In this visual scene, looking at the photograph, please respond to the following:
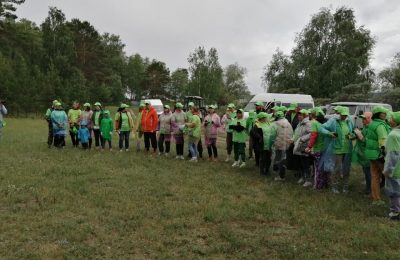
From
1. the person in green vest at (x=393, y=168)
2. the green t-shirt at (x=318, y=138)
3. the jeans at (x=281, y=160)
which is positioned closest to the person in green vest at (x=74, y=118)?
the jeans at (x=281, y=160)

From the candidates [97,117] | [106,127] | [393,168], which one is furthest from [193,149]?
[393,168]

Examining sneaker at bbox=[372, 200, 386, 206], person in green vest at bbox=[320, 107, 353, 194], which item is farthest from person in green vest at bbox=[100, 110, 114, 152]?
sneaker at bbox=[372, 200, 386, 206]

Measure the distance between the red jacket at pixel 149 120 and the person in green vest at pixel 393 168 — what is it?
8.64 meters

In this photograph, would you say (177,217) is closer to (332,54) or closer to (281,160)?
(281,160)

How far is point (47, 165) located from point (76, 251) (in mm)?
6419

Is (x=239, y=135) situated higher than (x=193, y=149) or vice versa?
(x=239, y=135)

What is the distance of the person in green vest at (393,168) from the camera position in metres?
7.02

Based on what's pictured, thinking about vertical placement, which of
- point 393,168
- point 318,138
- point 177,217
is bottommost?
point 177,217

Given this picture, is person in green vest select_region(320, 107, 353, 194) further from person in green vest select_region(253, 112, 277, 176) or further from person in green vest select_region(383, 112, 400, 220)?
person in green vest select_region(383, 112, 400, 220)

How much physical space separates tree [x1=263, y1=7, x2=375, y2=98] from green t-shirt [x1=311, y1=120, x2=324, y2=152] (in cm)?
3494

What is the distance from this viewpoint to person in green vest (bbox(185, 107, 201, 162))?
13125mm

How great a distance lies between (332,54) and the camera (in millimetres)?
44031

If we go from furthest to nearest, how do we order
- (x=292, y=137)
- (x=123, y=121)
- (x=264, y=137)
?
(x=123, y=121) < (x=264, y=137) < (x=292, y=137)

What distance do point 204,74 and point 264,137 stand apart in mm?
51472
